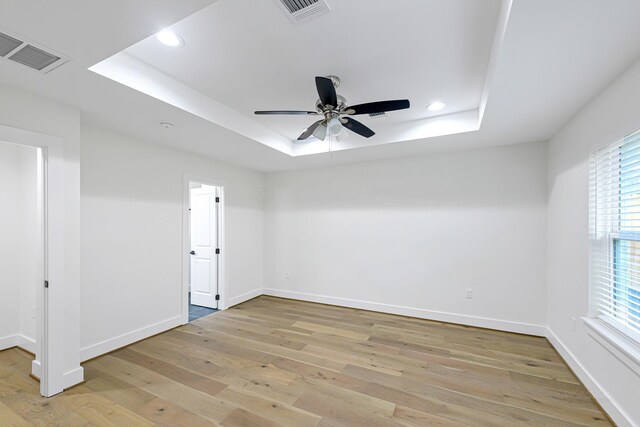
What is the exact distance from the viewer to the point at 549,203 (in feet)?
10.8

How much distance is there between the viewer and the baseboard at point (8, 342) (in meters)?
3.01

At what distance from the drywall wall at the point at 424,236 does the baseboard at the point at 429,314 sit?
0.01 m

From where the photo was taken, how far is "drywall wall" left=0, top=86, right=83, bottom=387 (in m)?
2.23

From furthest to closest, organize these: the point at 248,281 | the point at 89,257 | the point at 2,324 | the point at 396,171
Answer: the point at 248,281 < the point at 396,171 < the point at 2,324 < the point at 89,257

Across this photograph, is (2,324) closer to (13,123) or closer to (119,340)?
(119,340)

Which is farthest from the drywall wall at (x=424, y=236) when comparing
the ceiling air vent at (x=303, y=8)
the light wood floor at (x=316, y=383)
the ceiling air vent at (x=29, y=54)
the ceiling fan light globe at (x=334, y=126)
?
the ceiling air vent at (x=29, y=54)

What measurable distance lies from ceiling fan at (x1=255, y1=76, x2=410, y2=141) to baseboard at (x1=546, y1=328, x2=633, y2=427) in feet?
8.70

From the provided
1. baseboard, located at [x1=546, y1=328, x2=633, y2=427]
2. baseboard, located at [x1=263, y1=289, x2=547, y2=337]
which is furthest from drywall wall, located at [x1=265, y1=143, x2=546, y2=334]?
baseboard, located at [x1=546, y1=328, x2=633, y2=427]

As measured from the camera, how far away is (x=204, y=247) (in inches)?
184

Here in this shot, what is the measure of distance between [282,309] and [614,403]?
379 cm

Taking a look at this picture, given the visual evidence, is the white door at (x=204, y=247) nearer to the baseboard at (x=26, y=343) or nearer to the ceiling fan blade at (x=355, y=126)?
the baseboard at (x=26, y=343)

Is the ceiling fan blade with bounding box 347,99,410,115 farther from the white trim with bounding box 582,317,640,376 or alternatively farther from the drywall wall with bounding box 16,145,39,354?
the drywall wall with bounding box 16,145,39,354

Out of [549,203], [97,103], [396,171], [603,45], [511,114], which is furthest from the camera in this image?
[396,171]

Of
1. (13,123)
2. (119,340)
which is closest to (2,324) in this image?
(119,340)
